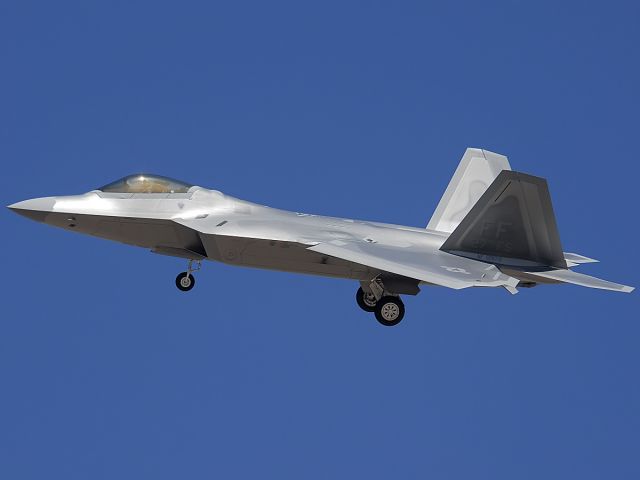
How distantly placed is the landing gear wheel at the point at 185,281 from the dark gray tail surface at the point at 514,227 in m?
6.50

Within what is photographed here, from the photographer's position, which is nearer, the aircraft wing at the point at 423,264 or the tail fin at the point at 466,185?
the aircraft wing at the point at 423,264

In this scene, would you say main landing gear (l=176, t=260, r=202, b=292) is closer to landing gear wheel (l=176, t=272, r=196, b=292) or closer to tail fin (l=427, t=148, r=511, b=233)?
landing gear wheel (l=176, t=272, r=196, b=292)

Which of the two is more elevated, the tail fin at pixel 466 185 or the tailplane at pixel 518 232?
the tail fin at pixel 466 185

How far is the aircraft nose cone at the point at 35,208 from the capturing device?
90.2 feet

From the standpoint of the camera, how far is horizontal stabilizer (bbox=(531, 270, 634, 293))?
81.4ft

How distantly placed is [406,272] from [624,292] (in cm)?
475

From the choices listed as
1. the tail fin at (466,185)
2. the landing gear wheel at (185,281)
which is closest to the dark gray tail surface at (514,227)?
the tail fin at (466,185)

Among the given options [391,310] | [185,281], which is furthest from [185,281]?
[391,310]

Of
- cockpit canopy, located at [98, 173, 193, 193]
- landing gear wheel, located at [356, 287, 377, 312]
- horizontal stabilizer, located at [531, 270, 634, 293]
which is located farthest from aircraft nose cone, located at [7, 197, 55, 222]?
horizontal stabilizer, located at [531, 270, 634, 293]

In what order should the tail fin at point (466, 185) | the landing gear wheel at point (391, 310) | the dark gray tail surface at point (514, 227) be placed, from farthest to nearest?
the tail fin at point (466, 185)
the landing gear wheel at point (391, 310)
the dark gray tail surface at point (514, 227)

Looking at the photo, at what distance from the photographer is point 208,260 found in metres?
27.1

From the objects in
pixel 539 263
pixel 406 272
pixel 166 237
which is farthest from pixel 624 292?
pixel 166 237

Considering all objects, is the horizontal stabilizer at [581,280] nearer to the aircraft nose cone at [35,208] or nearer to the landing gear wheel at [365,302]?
the landing gear wheel at [365,302]

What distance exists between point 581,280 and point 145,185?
1058 cm
